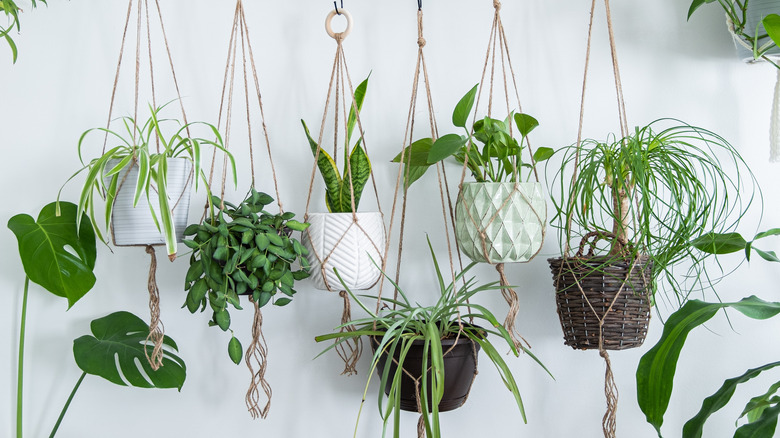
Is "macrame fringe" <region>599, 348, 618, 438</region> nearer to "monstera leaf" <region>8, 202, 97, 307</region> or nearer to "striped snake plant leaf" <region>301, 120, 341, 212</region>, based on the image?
"striped snake plant leaf" <region>301, 120, 341, 212</region>

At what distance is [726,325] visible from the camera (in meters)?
1.32

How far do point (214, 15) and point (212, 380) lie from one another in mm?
861

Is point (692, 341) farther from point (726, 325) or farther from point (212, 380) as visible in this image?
point (212, 380)

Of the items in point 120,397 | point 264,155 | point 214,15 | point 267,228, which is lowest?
point 120,397

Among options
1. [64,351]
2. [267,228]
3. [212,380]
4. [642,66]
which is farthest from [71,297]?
[642,66]

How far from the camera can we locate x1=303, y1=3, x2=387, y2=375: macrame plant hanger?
3.81 ft

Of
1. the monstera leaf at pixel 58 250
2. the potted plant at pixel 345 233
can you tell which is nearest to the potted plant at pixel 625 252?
the potted plant at pixel 345 233

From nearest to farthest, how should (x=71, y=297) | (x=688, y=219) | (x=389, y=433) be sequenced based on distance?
(x=688, y=219), (x=71, y=297), (x=389, y=433)

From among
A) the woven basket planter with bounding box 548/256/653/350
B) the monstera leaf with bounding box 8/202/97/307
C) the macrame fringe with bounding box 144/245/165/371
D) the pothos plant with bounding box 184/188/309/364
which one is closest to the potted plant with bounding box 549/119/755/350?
the woven basket planter with bounding box 548/256/653/350

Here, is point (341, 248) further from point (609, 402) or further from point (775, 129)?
point (775, 129)

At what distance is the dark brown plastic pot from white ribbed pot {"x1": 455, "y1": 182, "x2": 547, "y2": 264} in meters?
0.18

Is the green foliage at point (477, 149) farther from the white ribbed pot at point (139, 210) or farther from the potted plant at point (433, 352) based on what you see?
the white ribbed pot at point (139, 210)

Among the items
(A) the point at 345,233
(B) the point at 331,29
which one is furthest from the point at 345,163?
(B) the point at 331,29

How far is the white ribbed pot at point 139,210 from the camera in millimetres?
1096
